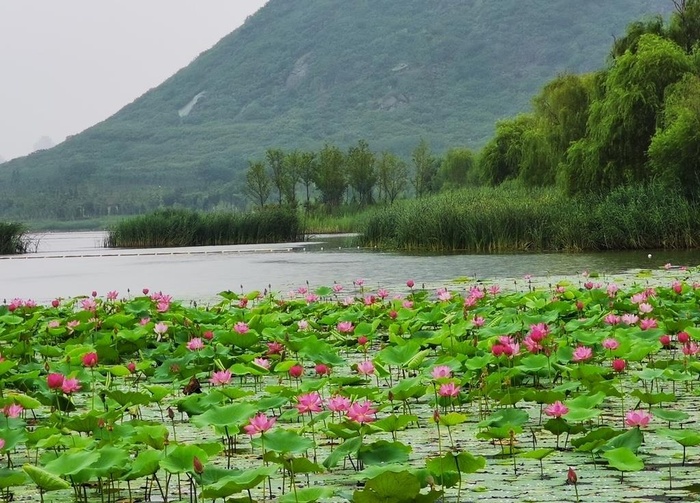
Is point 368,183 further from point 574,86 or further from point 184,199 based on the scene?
point 184,199

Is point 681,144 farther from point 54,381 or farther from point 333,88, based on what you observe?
point 333,88

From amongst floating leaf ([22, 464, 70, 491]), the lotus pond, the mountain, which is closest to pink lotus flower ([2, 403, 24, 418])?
the lotus pond

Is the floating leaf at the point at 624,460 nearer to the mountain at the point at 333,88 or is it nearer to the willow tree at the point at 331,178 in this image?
the willow tree at the point at 331,178

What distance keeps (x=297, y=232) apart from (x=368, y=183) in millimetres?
20486

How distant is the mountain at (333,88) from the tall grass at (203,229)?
8129cm

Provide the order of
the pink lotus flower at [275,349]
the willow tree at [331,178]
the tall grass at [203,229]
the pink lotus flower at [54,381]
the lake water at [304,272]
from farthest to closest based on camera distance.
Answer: the willow tree at [331,178] → the tall grass at [203,229] → the lake water at [304,272] → the pink lotus flower at [275,349] → the pink lotus flower at [54,381]

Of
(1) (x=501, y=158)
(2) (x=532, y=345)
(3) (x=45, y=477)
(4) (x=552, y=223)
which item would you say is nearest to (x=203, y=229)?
(1) (x=501, y=158)

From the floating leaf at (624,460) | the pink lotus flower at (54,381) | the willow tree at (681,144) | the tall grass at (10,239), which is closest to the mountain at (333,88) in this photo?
the tall grass at (10,239)

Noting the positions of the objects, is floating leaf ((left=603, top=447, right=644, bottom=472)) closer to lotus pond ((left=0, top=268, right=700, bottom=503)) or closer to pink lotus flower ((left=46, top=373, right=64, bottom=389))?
lotus pond ((left=0, top=268, right=700, bottom=503))

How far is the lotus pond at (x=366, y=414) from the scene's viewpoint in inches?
114

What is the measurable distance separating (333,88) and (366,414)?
551ft

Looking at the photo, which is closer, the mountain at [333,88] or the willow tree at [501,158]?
the willow tree at [501,158]

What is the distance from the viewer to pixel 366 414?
3.32m

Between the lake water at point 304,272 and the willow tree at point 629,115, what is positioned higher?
the willow tree at point 629,115
